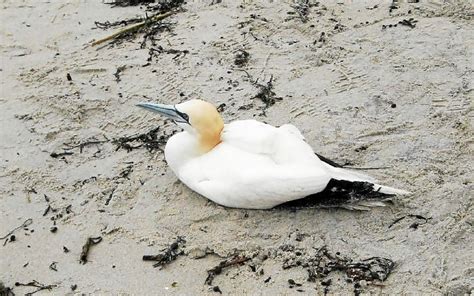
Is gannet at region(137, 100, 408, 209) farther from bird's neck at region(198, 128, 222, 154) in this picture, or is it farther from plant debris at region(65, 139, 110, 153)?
plant debris at region(65, 139, 110, 153)

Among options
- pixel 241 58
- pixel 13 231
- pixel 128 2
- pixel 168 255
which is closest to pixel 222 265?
pixel 168 255

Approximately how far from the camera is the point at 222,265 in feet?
10.7

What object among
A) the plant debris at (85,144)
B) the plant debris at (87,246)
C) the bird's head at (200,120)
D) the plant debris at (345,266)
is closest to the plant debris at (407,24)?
the bird's head at (200,120)

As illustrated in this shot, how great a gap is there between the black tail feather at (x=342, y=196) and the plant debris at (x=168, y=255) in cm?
54

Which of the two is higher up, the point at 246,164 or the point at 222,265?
the point at 246,164

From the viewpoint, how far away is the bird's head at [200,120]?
11.9ft

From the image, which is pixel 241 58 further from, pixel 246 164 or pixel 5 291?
pixel 5 291

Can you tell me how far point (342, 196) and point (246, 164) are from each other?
1.49 ft

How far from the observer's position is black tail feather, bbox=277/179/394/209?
11.2ft

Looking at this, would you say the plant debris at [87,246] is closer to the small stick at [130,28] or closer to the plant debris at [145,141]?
the plant debris at [145,141]

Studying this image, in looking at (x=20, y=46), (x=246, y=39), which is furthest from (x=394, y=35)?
(x=20, y=46)

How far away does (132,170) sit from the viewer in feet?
13.0

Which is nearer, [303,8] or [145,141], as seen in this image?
[145,141]

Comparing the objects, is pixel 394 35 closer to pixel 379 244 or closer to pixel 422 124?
pixel 422 124
